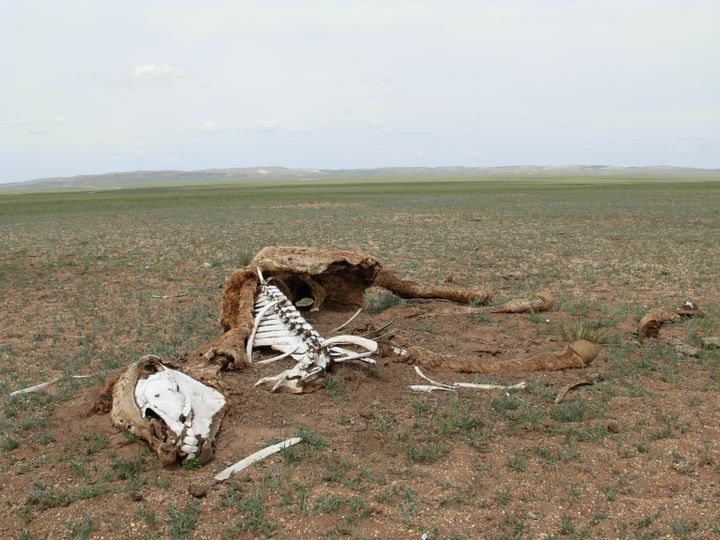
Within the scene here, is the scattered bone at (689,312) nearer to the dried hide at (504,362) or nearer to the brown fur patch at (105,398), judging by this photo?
the dried hide at (504,362)

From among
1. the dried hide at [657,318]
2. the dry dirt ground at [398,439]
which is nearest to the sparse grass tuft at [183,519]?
the dry dirt ground at [398,439]

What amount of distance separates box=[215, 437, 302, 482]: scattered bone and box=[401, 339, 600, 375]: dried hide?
212 cm

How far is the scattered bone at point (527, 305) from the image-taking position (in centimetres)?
923

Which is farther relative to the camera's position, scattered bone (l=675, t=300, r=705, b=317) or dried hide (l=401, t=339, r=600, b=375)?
scattered bone (l=675, t=300, r=705, b=317)

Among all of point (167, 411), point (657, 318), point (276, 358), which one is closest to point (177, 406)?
point (167, 411)

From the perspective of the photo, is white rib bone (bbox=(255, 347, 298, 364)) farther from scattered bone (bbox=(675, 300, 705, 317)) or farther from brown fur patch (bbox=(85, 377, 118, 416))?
scattered bone (bbox=(675, 300, 705, 317))

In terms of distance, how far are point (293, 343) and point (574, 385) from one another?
→ 3.01 m

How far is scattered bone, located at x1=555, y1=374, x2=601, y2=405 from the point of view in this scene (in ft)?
19.4

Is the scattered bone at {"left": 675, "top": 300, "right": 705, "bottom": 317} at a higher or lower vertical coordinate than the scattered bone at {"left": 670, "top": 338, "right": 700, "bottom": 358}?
higher

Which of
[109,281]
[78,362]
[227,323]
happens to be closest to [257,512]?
[227,323]

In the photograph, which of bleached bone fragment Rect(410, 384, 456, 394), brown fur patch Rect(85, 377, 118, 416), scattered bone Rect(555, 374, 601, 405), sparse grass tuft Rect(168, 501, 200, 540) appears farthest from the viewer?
bleached bone fragment Rect(410, 384, 456, 394)

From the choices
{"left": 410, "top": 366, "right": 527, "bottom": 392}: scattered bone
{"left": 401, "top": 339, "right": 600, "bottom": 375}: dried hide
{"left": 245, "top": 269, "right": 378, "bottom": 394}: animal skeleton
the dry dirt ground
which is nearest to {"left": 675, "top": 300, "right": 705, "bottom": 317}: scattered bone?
the dry dirt ground

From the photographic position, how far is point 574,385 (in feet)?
20.4

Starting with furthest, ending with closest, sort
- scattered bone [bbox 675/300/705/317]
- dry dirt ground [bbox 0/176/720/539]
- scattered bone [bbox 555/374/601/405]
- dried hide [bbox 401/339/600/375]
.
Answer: scattered bone [bbox 675/300/705/317] < dried hide [bbox 401/339/600/375] < scattered bone [bbox 555/374/601/405] < dry dirt ground [bbox 0/176/720/539]
